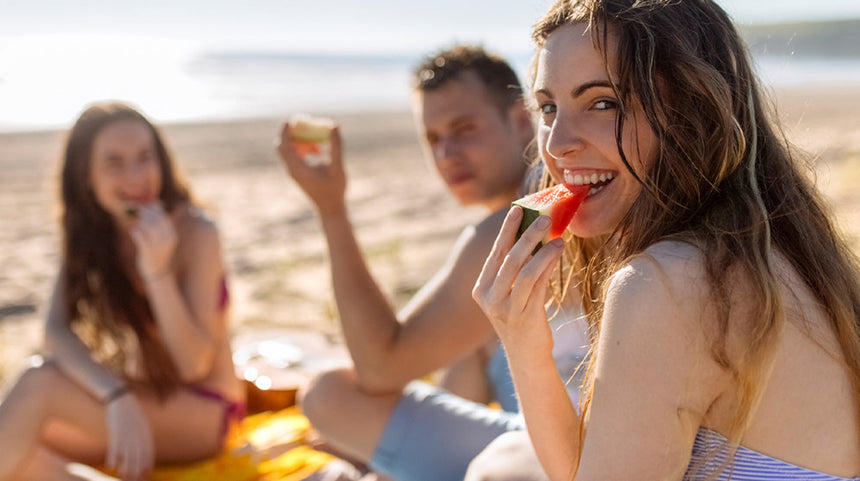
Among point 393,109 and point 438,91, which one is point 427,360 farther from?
point 393,109

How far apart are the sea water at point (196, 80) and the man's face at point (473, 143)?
38.0 ft

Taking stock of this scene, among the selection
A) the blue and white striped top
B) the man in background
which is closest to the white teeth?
the blue and white striped top

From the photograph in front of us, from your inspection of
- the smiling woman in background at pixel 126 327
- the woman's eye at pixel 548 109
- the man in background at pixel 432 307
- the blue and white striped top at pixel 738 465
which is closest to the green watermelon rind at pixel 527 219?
the woman's eye at pixel 548 109

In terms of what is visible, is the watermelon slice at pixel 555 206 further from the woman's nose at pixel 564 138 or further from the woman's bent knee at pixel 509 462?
the woman's bent knee at pixel 509 462

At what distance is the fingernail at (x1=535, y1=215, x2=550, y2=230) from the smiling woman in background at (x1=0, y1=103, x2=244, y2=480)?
8.18ft

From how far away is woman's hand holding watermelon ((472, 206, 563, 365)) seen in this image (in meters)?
1.91

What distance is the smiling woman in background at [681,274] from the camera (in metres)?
1.70

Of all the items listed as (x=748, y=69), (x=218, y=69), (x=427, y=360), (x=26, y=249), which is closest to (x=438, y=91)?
(x=427, y=360)

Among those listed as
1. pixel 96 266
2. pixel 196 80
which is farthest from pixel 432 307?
pixel 196 80

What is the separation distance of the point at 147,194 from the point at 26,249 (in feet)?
18.4

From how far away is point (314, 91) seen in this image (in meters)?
28.3

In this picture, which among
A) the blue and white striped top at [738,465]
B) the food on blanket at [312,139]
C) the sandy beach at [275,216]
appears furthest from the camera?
the sandy beach at [275,216]

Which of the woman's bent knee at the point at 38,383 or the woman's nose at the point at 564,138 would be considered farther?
A: the woman's bent knee at the point at 38,383

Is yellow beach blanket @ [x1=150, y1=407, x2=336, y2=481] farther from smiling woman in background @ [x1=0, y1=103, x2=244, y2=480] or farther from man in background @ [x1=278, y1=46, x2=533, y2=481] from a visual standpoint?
man in background @ [x1=278, y1=46, x2=533, y2=481]
